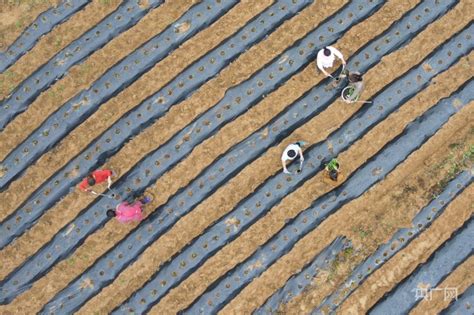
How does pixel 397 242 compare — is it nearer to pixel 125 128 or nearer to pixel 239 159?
pixel 239 159

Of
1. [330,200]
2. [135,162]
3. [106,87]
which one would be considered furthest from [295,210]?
[106,87]

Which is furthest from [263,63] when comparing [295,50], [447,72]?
[447,72]

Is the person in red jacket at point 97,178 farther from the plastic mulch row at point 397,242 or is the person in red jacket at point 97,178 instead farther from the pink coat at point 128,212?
the plastic mulch row at point 397,242

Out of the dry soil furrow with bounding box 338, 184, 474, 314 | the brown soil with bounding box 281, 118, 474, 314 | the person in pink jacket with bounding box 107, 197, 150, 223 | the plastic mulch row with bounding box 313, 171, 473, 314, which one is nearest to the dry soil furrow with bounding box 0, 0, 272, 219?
the person in pink jacket with bounding box 107, 197, 150, 223

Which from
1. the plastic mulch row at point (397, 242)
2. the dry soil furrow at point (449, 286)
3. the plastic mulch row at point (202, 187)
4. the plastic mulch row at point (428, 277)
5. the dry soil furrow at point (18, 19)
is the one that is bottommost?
the dry soil furrow at point (449, 286)

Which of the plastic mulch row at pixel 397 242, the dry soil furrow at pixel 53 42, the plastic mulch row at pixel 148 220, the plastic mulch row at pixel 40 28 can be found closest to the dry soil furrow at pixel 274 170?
the plastic mulch row at pixel 148 220

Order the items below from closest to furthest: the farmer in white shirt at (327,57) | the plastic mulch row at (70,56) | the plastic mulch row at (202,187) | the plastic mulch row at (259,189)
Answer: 1. the farmer in white shirt at (327,57)
2. the plastic mulch row at (259,189)
3. the plastic mulch row at (202,187)
4. the plastic mulch row at (70,56)
